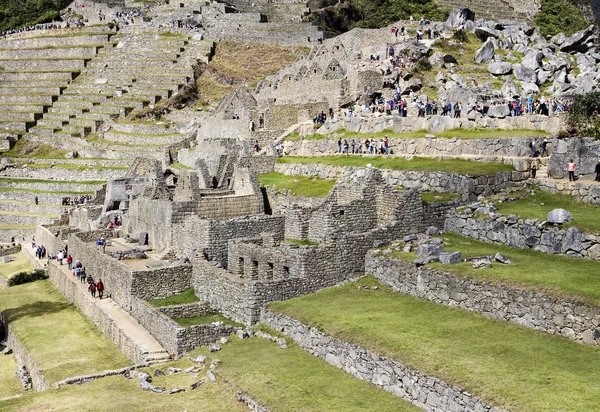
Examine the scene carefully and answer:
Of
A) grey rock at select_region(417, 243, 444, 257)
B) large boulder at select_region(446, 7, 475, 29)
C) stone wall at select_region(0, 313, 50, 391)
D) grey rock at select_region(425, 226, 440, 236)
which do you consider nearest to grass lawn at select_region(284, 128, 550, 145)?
grey rock at select_region(425, 226, 440, 236)

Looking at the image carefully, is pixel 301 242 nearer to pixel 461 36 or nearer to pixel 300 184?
pixel 300 184

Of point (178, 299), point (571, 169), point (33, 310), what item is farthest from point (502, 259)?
point (33, 310)

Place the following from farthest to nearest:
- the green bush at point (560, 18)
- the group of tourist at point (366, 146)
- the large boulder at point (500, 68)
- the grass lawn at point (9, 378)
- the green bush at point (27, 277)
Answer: the green bush at point (560, 18) < the large boulder at point (500, 68) < the green bush at point (27, 277) < the group of tourist at point (366, 146) < the grass lawn at point (9, 378)

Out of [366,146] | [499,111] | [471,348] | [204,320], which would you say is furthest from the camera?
[366,146]

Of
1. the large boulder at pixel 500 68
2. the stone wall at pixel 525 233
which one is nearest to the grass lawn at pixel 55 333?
the stone wall at pixel 525 233

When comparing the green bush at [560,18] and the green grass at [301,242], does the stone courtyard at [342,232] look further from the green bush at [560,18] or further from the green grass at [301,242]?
the green bush at [560,18]

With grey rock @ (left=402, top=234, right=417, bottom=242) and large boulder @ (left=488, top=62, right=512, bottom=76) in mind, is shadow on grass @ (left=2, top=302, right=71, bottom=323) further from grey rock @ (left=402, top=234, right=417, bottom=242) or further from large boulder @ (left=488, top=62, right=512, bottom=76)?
large boulder @ (left=488, top=62, right=512, bottom=76)
